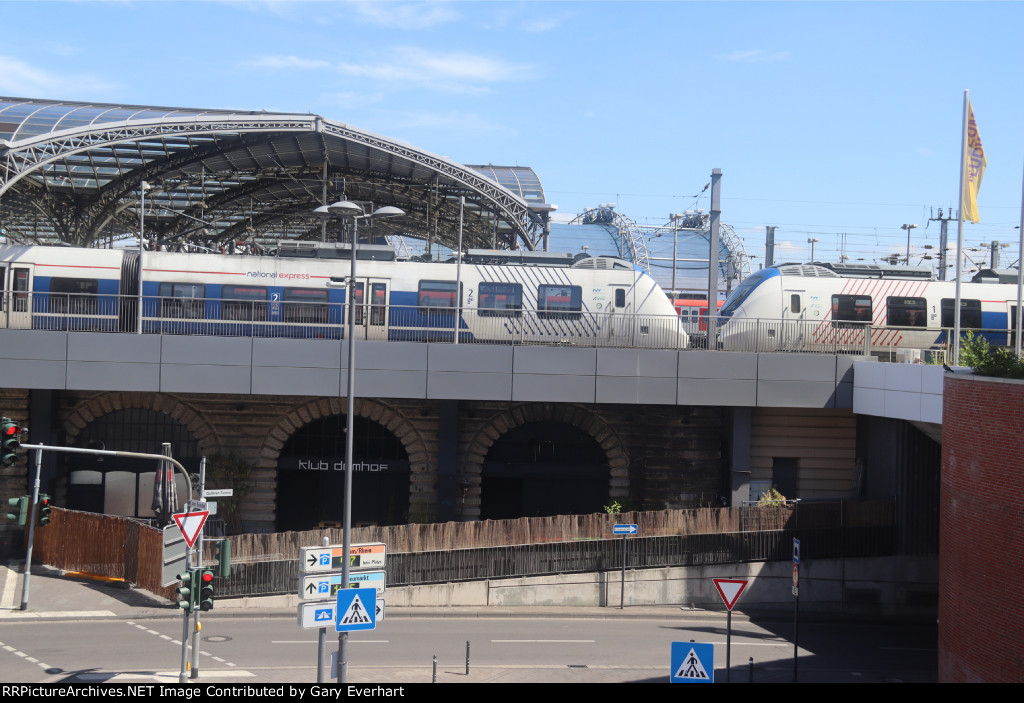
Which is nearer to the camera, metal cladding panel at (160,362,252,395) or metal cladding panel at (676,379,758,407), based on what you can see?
metal cladding panel at (160,362,252,395)

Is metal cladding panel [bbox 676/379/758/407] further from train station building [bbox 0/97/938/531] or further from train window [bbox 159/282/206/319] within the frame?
train window [bbox 159/282/206/319]

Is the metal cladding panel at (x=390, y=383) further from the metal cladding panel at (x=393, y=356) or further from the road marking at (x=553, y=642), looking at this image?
the road marking at (x=553, y=642)

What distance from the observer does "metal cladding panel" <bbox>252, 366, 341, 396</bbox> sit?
2956cm

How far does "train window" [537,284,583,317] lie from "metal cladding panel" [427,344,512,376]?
295 cm

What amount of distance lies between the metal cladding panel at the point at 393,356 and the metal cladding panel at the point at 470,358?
319 millimetres

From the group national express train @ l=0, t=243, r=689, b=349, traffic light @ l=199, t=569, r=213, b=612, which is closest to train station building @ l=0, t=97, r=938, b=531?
national express train @ l=0, t=243, r=689, b=349

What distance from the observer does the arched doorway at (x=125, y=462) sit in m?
33.7

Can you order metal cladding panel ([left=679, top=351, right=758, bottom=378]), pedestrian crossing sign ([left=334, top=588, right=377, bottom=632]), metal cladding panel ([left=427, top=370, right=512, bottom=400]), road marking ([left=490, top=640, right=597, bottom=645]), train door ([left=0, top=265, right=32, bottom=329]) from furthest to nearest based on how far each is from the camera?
metal cladding panel ([left=679, top=351, right=758, bottom=378]), metal cladding panel ([left=427, top=370, right=512, bottom=400]), train door ([left=0, top=265, right=32, bottom=329]), road marking ([left=490, top=640, right=597, bottom=645]), pedestrian crossing sign ([left=334, top=588, right=377, bottom=632])

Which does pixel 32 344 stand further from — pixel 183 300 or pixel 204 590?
pixel 204 590

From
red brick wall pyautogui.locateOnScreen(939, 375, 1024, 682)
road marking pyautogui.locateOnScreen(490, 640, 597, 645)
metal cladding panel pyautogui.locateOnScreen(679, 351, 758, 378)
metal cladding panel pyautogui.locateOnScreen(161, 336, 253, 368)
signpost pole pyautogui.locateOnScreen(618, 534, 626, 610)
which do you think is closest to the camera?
red brick wall pyautogui.locateOnScreen(939, 375, 1024, 682)

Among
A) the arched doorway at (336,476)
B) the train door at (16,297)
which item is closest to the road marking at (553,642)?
the arched doorway at (336,476)

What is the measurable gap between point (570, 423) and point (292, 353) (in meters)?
10.7

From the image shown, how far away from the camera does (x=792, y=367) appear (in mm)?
31000

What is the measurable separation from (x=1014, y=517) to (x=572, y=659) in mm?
10368
